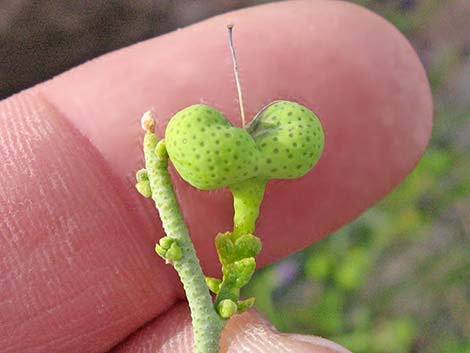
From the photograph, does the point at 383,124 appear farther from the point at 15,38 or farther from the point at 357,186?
the point at 15,38

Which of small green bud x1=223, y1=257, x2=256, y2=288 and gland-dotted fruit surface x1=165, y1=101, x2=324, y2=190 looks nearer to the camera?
gland-dotted fruit surface x1=165, y1=101, x2=324, y2=190

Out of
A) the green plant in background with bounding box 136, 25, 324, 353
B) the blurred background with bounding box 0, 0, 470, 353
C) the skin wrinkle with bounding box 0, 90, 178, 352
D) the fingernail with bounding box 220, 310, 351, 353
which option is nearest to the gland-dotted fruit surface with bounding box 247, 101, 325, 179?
the green plant in background with bounding box 136, 25, 324, 353

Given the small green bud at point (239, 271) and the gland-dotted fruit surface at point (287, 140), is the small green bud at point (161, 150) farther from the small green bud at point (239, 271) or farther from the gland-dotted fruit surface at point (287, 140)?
the small green bud at point (239, 271)

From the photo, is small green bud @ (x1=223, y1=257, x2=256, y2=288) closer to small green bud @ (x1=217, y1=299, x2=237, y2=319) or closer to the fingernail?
small green bud @ (x1=217, y1=299, x2=237, y2=319)

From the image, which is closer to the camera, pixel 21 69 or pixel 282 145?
pixel 282 145

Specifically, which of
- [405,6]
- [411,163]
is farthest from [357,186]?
[405,6]

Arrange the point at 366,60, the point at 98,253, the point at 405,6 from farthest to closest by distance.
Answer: the point at 405,6 < the point at 366,60 < the point at 98,253

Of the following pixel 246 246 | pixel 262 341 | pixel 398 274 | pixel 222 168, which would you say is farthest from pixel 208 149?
pixel 398 274
